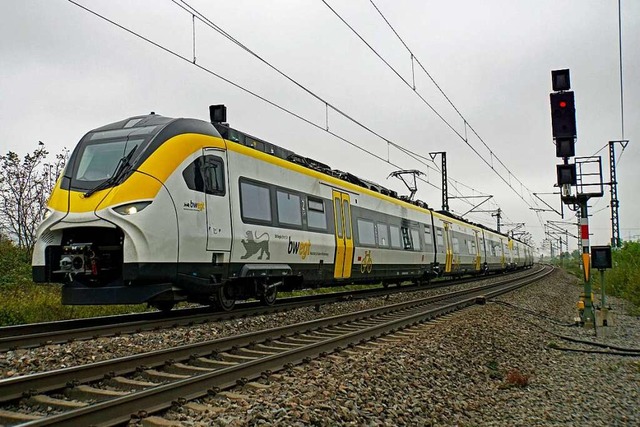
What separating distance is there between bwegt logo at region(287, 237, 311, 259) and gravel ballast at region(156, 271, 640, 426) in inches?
127

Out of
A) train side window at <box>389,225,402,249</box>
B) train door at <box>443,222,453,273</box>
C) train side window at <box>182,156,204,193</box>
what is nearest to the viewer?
train side window at <box>182,156,204,193</box>

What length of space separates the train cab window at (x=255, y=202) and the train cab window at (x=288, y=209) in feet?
1.64

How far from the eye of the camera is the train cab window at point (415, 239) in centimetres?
2141

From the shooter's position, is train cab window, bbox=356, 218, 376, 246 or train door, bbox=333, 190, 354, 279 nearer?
train door, bbox=333, 190, 354, 279

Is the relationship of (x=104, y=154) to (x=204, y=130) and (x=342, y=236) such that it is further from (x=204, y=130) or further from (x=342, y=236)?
(x=342, y=236)

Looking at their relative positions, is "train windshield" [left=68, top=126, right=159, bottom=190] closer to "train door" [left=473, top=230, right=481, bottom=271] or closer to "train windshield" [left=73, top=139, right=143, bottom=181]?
"train windshield" [left=73, top=139, right=143, bottom=181]

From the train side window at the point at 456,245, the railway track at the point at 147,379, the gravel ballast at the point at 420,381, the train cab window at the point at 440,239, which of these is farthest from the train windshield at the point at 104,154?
the train side window at the point at 456,245

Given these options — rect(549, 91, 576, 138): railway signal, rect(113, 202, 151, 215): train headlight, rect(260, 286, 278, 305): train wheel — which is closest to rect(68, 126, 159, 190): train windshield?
rect(113, 202, 151, 215): train headlight

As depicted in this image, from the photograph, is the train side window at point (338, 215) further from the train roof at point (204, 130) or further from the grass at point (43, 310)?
the grass at point (43, 310)

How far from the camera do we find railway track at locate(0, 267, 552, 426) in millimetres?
4398

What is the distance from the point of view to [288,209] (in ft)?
40.2

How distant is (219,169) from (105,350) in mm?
3868

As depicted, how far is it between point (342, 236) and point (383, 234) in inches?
138

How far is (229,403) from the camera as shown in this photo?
5.05 meters
